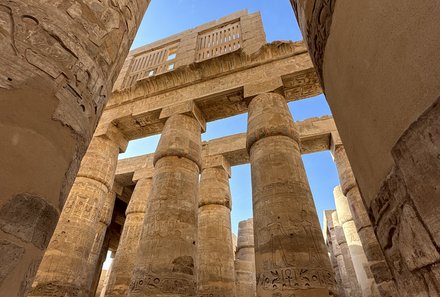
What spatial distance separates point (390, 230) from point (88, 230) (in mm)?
7036

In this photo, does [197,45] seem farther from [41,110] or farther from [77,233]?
[41,110]

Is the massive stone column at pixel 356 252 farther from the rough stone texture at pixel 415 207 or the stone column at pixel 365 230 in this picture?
the rough stone texture at pixel 415 207

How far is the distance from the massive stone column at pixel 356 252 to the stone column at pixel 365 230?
1.48 m

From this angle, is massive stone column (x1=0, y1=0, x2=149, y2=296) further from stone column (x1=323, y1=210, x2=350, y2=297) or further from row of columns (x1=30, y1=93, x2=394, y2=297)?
stone column (x1=323, y1=210, x2=350, y2=297)

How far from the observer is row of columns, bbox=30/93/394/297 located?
4.04 m

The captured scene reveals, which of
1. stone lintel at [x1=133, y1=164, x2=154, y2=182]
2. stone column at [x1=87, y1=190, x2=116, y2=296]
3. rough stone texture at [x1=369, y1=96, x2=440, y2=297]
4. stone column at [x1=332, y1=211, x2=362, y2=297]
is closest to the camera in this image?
rough stone texture at [x1=369, y1=96, x2=440, y2=297]

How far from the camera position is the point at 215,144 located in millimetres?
11305

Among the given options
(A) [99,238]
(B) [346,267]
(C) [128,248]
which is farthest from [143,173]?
(B) [346,267]

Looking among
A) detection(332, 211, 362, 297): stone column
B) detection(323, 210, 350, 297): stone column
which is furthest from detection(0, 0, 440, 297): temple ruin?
detection(323, 210, 350, 297): stone column

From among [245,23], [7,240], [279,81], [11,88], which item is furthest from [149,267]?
[245,23]

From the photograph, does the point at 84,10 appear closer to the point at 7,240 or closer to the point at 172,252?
the point at 7,240

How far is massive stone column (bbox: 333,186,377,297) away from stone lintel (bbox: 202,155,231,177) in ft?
20.1

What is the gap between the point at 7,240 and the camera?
1.29 m

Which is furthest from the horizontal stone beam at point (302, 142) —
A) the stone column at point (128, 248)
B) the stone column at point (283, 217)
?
the stone column at point (283, 217)
